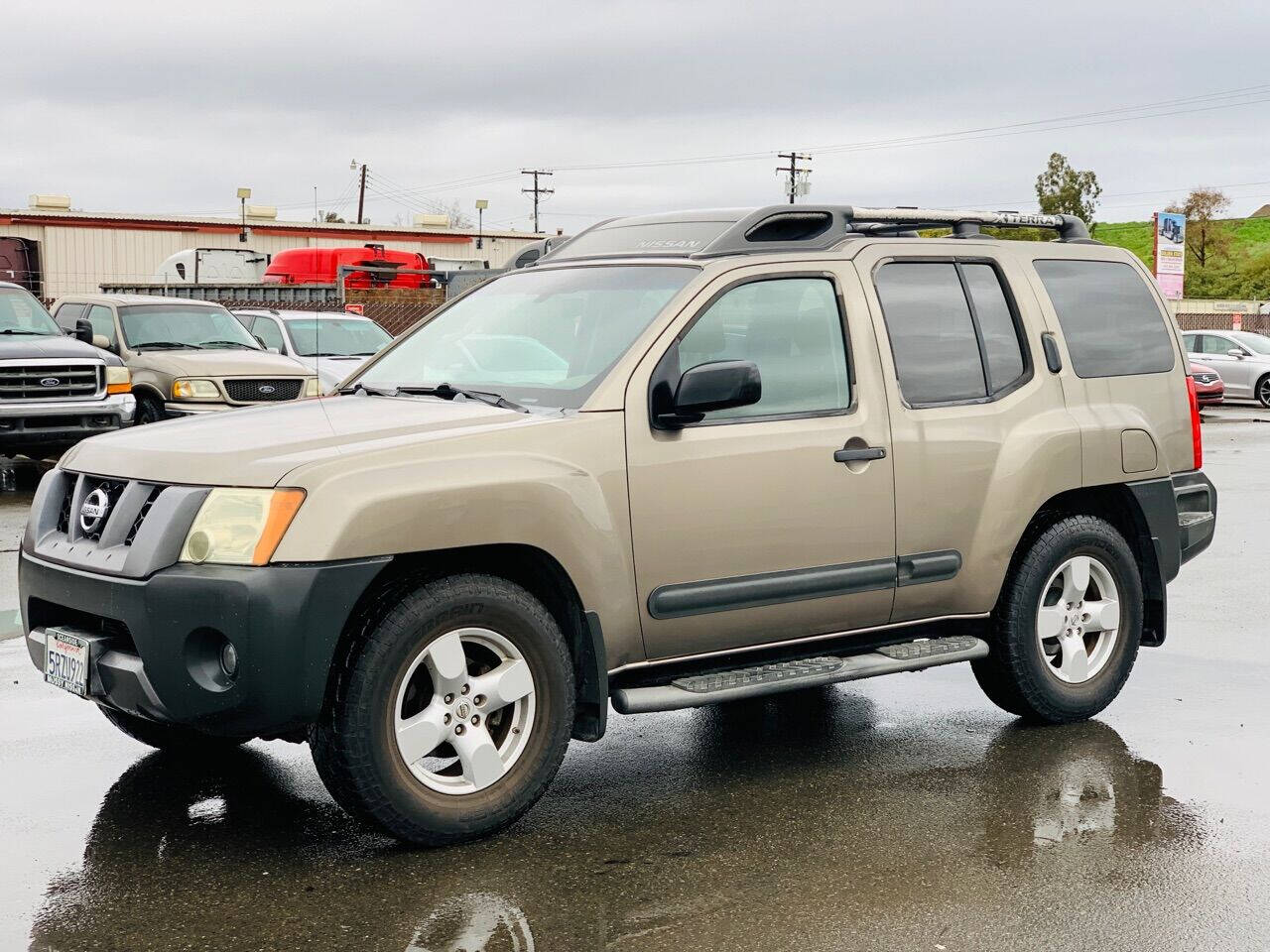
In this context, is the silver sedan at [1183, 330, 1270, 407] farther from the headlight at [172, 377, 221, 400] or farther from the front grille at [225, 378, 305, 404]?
the headlight at [172, 377, 221, 400]

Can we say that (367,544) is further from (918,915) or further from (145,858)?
(918,915)

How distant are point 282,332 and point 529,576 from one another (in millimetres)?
15160

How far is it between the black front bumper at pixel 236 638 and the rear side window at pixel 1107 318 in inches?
126

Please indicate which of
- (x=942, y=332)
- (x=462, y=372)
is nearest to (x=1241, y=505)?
(x=942, y=332)

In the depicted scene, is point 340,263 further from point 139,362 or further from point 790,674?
point 790,674

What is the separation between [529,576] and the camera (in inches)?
191

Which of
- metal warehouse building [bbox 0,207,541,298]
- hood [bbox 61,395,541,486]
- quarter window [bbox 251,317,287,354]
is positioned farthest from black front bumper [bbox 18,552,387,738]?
metal warehouse building [bbox 0,207,541,298]

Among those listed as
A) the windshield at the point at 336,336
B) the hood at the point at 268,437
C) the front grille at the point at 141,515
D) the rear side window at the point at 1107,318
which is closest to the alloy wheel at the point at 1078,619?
the rear side window at the point at 1107,318

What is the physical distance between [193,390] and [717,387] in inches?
472

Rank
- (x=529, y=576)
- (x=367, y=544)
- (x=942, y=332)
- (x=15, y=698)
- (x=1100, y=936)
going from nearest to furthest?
(x=1100, y=936)
(x=367, y=544)
(x=529, y=576)
(x=942, y=332)
(x=15, y=698)

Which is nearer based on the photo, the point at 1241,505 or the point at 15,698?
the point at 15,698

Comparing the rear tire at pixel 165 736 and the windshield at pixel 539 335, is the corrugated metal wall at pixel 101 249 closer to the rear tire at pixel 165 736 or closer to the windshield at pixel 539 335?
the windshield at pixel 539 335

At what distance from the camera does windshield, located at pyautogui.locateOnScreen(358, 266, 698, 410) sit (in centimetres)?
517

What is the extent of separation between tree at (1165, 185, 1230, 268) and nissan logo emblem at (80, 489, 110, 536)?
74794 mm
